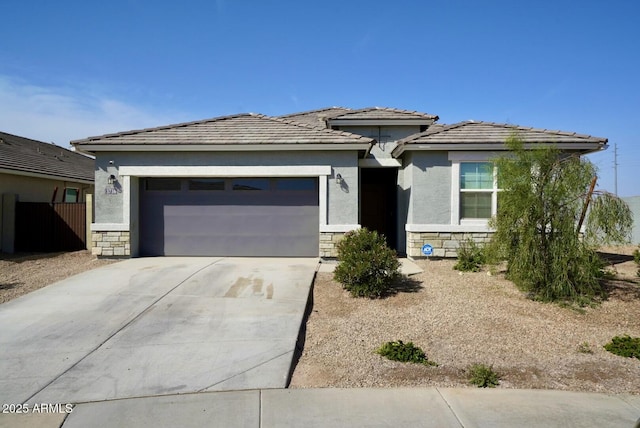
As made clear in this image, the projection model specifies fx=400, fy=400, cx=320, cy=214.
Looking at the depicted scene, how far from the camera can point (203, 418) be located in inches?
144

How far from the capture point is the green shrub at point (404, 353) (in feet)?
16.6

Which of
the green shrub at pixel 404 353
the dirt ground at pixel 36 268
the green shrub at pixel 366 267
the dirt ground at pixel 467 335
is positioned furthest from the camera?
the dirt ground at pixel 36 268

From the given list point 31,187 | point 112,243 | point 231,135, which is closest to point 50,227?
point 31,187

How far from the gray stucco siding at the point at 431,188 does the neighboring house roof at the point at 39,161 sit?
43.0ft

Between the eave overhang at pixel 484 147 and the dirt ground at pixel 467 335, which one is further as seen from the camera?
the eave overhang at pixel 484 147

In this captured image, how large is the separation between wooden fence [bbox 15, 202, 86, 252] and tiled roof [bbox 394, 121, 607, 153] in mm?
10571

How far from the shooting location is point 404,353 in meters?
5.14

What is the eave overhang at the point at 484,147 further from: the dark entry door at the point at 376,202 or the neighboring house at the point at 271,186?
the dark entry door at the point at 376,202

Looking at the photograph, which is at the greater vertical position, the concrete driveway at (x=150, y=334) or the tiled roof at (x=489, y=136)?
the tiled roof at (x=489, y=136)

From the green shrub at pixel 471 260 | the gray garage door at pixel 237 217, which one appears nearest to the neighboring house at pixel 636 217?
the green shrub at pixel 471 260

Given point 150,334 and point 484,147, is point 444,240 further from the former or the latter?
point 150,334

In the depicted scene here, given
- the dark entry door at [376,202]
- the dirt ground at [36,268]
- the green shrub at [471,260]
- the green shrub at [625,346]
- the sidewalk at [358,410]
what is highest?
the dark entry door at [376,202]

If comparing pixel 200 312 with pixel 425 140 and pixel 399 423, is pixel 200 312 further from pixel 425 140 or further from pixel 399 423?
pixel 425 140

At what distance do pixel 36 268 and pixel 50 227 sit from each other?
351 cm
